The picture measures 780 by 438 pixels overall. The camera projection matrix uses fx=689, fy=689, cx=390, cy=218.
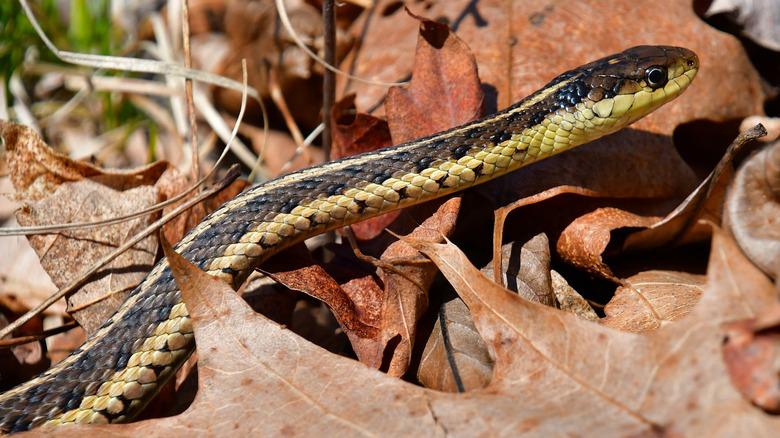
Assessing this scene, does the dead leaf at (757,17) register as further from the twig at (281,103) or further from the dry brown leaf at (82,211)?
the dry brown leaf at (82,211)

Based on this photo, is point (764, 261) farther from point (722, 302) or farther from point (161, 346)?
point (161, 346)

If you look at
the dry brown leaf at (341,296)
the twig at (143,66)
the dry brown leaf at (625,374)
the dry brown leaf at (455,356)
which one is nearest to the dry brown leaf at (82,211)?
the twig at (143,66)

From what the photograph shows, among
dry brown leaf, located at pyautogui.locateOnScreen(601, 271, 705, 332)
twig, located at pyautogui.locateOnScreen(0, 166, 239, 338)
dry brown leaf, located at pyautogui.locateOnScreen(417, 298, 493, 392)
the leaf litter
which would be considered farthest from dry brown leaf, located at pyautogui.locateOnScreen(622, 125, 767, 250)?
twig, located at pyautogui.locateOnScreen(0, 166, 239, 338)

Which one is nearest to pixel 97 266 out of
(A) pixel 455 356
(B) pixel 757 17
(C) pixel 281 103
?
(A) pixel 455 356

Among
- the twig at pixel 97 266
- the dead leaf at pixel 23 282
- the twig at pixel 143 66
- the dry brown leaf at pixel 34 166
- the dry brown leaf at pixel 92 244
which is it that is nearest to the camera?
the twig at pixel 97 266

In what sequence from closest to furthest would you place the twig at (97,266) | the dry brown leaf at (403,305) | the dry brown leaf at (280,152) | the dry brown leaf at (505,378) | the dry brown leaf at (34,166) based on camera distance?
1. the dry brown leaf at (505,378)
2. the dry brown leaf at (403,305)
3. the twig at (97,266)
4. the dry brown leaf at (34,166)
5. the dry brown leaf at (280,152)

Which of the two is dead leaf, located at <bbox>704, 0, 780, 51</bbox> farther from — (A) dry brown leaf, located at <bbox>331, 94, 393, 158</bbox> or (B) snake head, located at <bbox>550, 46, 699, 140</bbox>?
(A) dry brown leaf, located at <bbox>331, 94, 393, 158</bbox>
